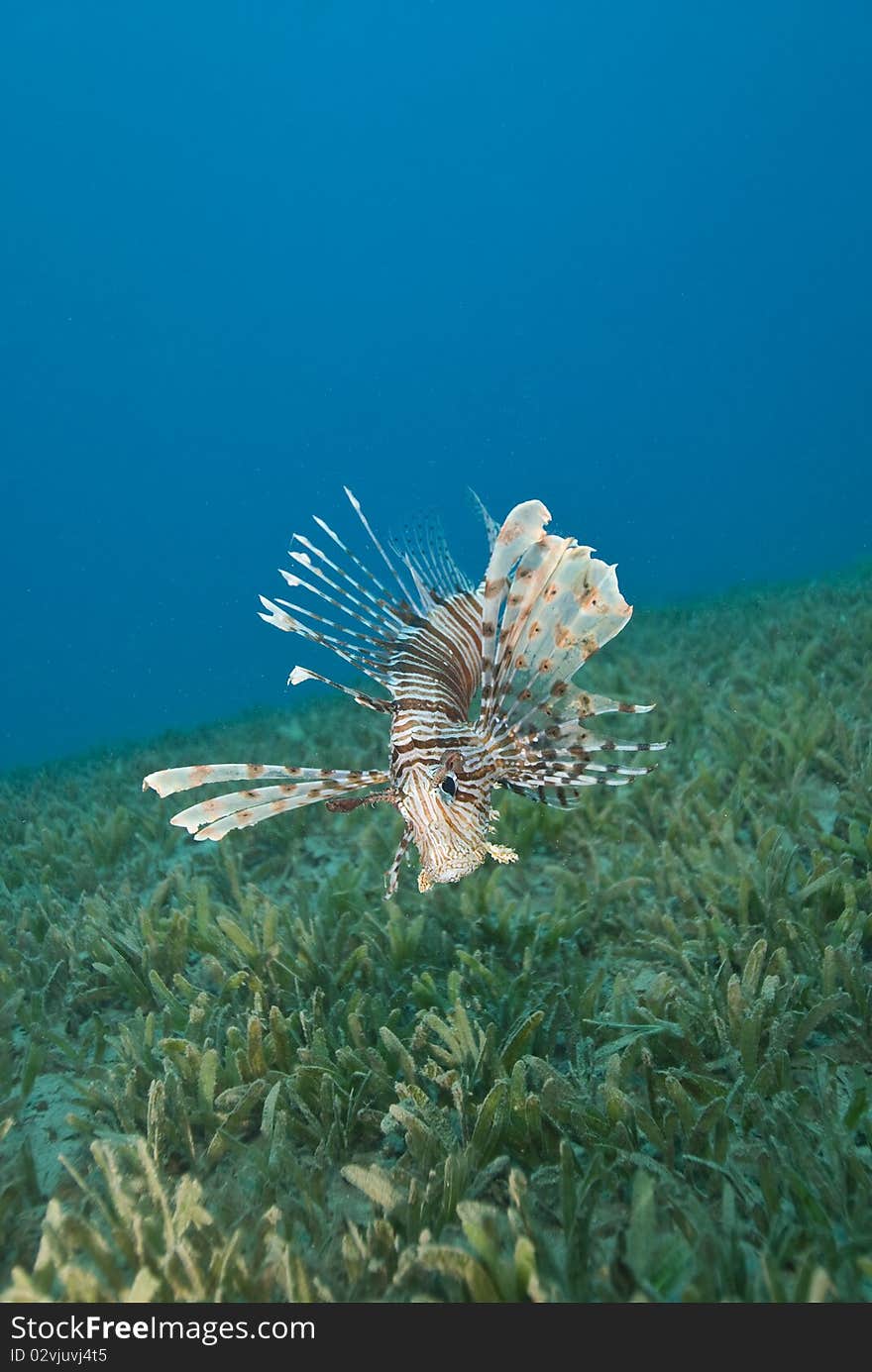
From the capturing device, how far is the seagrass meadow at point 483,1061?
240cm

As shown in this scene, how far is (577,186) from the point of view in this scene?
4675 inches

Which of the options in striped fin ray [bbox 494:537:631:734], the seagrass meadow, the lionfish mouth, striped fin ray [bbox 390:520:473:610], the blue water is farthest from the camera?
the blue water

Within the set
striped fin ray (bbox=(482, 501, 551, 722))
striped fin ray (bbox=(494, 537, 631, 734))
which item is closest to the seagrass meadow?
striped fin ray (bbox=(494, 537, 631, 734))

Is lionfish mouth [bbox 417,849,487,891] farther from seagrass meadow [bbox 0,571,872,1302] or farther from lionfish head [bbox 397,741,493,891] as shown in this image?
seagrass meadow [bbox 0,571,872,1302]

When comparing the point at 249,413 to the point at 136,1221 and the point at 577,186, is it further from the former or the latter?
the point at 136,1221

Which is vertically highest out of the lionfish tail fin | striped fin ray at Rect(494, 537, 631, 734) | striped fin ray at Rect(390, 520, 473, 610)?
striped fin ray at Rect(390, 520, 473, 610)

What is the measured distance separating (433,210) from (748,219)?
44789 millimetres

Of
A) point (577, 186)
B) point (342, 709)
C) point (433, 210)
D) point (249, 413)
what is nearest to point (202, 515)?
point (249, 413)

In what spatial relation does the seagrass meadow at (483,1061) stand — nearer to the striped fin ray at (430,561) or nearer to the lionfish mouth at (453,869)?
the lionfish mouth at (453,869)

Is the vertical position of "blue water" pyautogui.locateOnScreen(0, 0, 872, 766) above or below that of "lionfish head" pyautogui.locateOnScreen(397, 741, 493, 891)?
above

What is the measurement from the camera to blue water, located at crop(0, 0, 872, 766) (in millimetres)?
93062

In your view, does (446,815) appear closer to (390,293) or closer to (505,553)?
(505,553)

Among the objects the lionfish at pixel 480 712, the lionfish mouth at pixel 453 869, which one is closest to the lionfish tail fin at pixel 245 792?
the lionfish at pixel 480 712

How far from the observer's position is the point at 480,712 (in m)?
3.47
